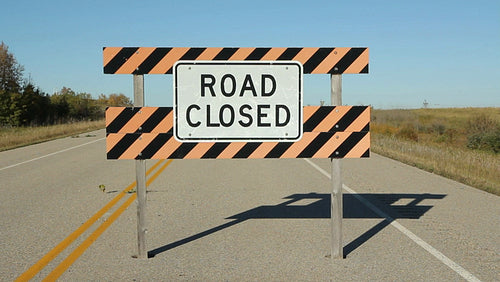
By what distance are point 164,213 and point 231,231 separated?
154 cm

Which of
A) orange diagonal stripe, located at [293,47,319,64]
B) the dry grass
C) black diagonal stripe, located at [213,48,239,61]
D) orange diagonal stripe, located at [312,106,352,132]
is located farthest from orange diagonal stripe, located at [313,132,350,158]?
the dry grass

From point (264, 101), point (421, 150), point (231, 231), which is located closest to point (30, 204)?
point (231, 231)

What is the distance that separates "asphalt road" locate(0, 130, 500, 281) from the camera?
4969 millimetres

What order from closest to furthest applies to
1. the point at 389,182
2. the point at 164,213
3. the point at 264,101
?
the point at 264,101 < the point at 164,213 < the point at 389,182

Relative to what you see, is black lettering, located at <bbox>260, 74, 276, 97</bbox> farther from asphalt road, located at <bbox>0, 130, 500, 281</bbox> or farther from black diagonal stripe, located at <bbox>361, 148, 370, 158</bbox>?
asphalt road, located at <bbox>0, 130, 500, 281</bbox>

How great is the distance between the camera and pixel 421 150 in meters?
19.5

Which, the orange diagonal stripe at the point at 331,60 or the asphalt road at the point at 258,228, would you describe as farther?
the orange diagonal stripe at the point at 331,60

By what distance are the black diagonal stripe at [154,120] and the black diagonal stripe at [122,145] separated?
108 millimetres

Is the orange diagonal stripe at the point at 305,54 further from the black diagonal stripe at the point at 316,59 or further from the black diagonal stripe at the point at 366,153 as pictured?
the black diagonal stripe at the point at 366,153

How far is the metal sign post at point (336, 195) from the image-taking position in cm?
530

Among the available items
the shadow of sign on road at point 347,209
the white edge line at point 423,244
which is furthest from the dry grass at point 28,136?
the white edge line at point 423,244

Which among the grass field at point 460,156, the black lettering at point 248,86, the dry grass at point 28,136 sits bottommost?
the grass field at point 460,156

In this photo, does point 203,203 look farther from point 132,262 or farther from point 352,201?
point 132,262

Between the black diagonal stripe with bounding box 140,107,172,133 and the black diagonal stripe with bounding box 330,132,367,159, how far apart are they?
1752mm
